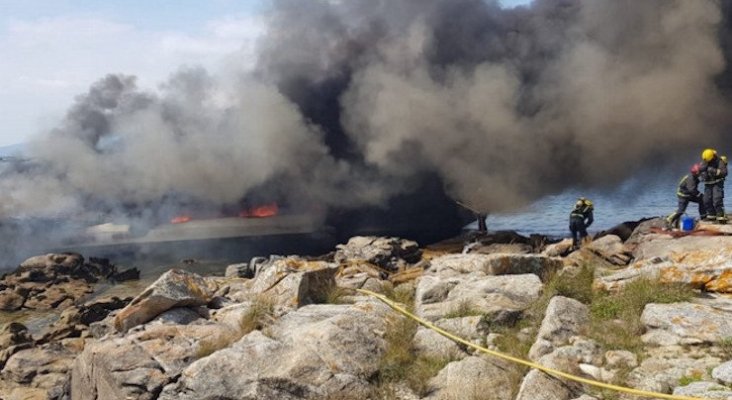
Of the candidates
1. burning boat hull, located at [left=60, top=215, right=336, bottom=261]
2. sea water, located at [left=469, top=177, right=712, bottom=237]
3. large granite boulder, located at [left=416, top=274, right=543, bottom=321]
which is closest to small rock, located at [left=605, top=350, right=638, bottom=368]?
large granite boulder, located at [left=416, top=274, right=543, bottom=321]

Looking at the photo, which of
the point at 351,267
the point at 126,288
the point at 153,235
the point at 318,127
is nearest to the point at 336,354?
the point at 351,267

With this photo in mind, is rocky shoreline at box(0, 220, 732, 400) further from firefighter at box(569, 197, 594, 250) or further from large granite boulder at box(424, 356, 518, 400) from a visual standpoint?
firefighter at box(569, 197, 594, 250)

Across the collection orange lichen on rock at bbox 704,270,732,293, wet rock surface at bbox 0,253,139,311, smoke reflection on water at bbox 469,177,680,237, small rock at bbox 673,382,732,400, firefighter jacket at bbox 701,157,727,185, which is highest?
firefighter jacket at bbox 701,157,727,185

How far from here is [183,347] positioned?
7859 mm

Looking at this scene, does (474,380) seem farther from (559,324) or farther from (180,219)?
(180,219)

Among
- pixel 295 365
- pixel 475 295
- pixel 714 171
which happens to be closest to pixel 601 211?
pixel 714 171

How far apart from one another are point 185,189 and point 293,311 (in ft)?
127

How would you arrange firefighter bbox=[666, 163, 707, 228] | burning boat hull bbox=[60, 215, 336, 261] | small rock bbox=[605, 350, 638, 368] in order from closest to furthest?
1. small rock bbox=[605, 350, 638, 368]
2. firefighter bbox=[666, 163, 707, 228]
3. burning boat hull bbox=[60, 215, 336, 261]

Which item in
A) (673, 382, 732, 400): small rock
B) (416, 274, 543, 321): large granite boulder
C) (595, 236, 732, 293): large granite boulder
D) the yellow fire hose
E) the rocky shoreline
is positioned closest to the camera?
(673, 382, 732, 400): small rock

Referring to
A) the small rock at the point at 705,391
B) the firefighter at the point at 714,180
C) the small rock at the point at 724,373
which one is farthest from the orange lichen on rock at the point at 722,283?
the firefighter at the point at 714,180

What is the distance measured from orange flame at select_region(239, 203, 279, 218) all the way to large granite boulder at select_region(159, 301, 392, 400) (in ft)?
126

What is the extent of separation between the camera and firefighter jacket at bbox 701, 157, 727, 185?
14.0 meters

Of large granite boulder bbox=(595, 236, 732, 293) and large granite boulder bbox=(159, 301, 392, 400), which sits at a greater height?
large granite boulder bbox=(595, 236, 732, 293)

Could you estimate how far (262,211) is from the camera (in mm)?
45875
